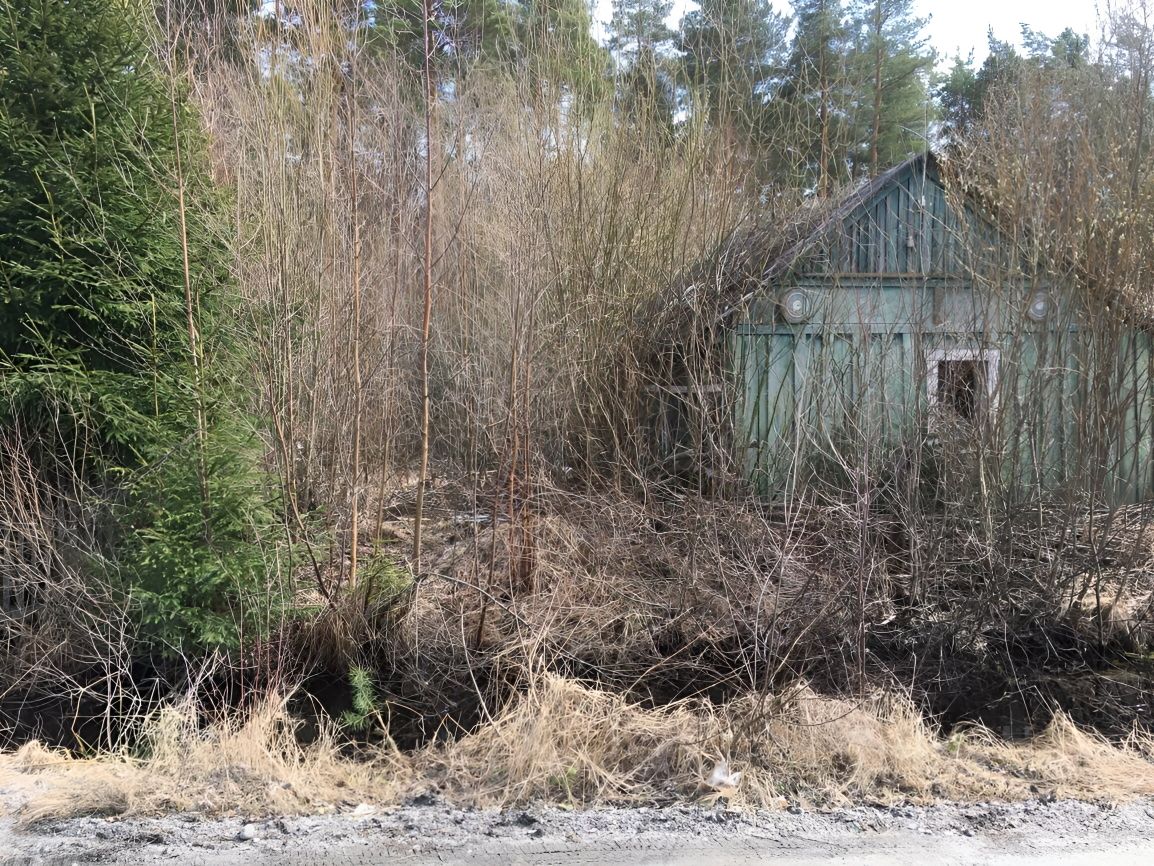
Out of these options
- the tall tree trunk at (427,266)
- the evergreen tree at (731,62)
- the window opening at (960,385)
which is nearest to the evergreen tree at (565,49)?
the evergreen tree at (731,62)

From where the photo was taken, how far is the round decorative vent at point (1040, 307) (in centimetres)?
714

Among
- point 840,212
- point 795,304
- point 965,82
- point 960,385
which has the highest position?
point 965,82

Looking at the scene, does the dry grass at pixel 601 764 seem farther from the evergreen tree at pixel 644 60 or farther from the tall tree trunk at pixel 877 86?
the tall tree trunk at pixel 877 86

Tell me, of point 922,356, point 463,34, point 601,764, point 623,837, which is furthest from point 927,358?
point 463,34

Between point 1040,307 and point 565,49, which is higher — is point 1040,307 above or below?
below

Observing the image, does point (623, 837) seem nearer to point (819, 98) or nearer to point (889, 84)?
point (819, 98)

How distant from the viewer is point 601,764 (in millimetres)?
4898

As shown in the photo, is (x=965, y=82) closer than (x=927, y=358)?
No

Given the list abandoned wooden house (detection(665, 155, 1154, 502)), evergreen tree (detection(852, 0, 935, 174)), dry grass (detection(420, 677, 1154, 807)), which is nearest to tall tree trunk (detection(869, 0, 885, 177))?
evergreen tree (detection(852, 0, 935, 174))

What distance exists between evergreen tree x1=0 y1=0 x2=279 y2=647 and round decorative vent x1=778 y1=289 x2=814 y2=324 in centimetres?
548

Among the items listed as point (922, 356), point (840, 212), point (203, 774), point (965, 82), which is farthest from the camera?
point (965, 82)

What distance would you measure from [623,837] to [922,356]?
5402mm

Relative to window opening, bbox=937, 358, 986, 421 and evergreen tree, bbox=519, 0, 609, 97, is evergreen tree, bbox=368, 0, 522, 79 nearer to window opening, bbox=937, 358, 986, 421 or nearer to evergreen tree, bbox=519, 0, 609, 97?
evergreen tree, bbox=519, 0, 609, 97

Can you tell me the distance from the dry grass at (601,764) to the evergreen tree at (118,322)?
50.8 inches
